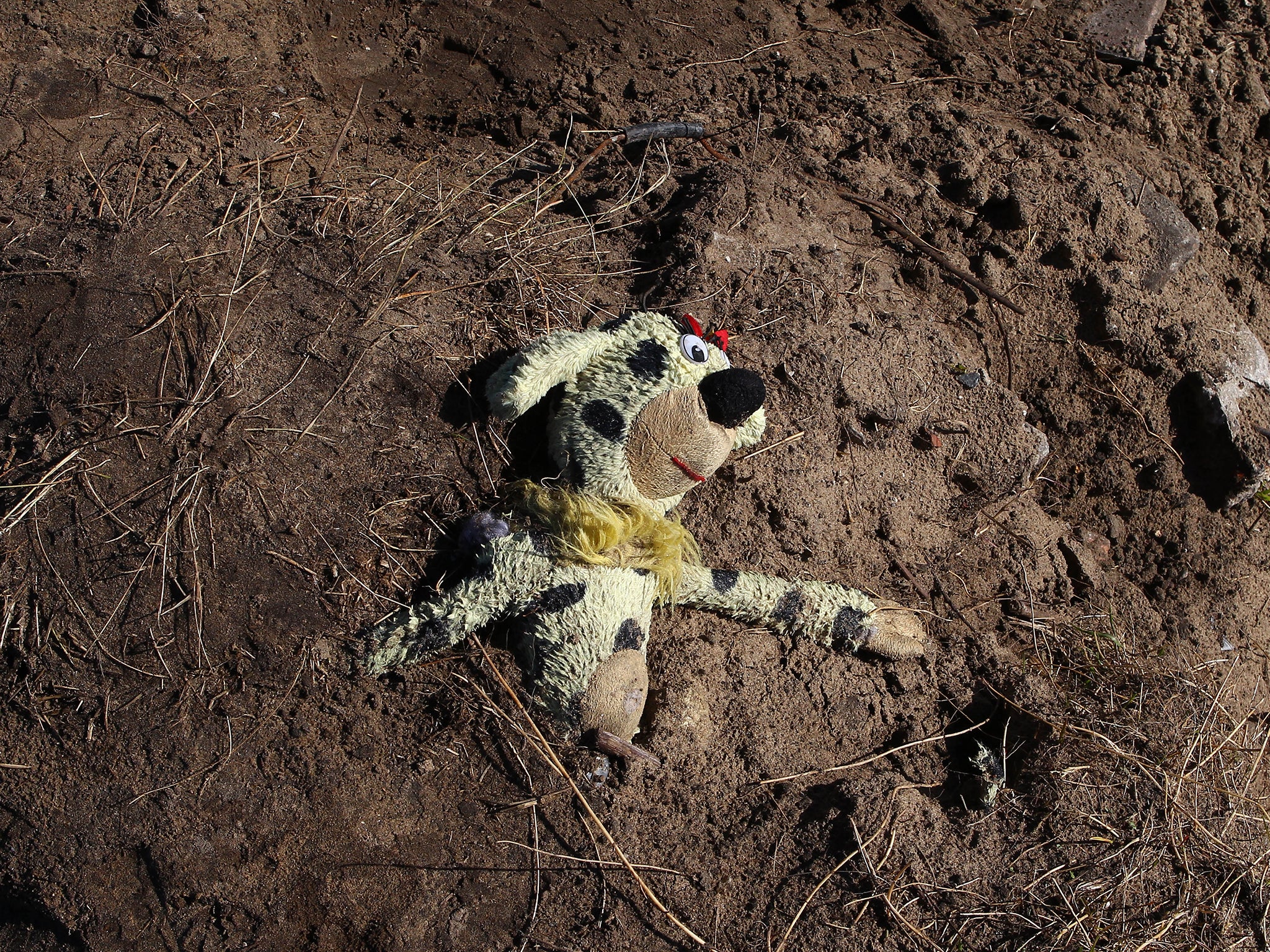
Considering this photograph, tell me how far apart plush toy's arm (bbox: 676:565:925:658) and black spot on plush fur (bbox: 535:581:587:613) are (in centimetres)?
37

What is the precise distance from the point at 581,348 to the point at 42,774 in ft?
6.02

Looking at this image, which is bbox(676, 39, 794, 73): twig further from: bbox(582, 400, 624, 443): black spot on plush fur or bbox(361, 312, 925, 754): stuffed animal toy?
bbox(582, 400, 624, 443): black spot on plush fur

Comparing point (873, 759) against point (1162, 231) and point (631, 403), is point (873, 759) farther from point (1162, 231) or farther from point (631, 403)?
point (1162, 231)

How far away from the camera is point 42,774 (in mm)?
2182

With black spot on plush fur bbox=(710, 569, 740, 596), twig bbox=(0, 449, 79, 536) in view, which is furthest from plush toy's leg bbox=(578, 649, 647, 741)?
twig bbox=(0, 449, 79, 536)

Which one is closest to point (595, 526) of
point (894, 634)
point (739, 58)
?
point (894, 634)

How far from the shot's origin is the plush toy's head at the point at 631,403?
7.46 ft

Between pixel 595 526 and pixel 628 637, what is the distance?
34cm

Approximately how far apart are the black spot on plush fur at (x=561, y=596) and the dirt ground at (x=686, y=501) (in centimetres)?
24

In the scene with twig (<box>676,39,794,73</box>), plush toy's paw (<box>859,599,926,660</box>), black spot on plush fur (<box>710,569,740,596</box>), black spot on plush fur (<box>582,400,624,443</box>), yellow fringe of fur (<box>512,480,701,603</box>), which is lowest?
plush toy's paw (<box>859,599,926,660</box>)

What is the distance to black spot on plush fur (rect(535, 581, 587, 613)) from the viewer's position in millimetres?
2238

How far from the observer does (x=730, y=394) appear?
2258mm

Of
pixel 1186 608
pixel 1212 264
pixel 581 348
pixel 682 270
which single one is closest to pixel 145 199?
pixel 581 348

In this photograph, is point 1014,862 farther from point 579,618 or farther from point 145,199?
point 145,199
